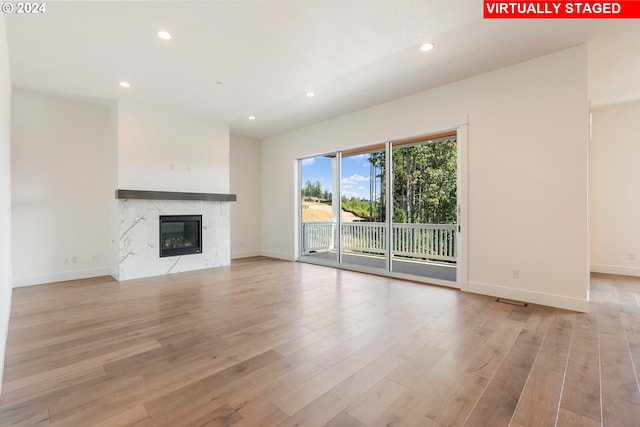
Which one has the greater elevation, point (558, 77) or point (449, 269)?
point (558, 77)

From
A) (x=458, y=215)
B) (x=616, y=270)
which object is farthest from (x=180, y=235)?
(x=616, y=270)

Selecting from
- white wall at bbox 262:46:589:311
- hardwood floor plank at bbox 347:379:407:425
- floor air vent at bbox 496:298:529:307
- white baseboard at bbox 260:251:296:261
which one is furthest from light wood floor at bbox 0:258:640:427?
white baseboard at bbox 260:251:296:261

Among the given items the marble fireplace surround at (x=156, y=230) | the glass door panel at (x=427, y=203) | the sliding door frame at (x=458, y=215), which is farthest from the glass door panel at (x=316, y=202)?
the marble fireplace surround at (x=156, y=230)

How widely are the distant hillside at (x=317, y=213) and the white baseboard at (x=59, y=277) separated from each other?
3.91m

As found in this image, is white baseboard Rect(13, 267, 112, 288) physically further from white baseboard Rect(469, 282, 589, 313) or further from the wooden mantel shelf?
white baseboard Rect(469, 282, 589, 313)

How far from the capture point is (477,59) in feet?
11.1


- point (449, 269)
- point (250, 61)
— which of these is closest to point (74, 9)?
point (250, 61)

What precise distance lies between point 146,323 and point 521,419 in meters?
3.09

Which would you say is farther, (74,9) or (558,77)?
(558,77)

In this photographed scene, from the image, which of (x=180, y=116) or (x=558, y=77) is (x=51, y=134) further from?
(x=558, y=77)

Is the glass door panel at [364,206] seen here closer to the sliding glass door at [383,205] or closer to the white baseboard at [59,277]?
the sliding glass door at [383,205]

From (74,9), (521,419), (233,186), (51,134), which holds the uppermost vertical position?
(74,9)

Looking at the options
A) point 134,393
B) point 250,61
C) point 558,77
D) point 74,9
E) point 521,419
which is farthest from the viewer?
point 250,61

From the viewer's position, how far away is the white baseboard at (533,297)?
10.3ft
